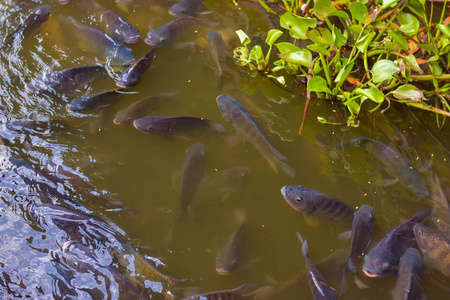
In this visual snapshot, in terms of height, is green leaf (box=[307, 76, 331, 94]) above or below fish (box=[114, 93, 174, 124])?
above

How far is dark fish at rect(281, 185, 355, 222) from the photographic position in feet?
8.67

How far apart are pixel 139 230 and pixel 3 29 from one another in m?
2.32

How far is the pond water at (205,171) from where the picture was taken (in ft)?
8.08

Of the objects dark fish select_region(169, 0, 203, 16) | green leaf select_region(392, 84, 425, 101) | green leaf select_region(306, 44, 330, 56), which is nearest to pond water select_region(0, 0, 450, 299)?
dark fish select_region(169, 0, 203, 16)

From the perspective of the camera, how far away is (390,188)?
114 inches

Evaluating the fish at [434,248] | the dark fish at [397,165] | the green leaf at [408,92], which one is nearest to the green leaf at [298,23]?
the green leaf at [408,92]

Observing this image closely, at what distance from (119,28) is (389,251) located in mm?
2784

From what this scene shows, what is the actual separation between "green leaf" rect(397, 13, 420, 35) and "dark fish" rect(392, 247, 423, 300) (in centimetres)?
148

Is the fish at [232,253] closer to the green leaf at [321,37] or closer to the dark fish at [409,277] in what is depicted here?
the dark fish at [409,277]

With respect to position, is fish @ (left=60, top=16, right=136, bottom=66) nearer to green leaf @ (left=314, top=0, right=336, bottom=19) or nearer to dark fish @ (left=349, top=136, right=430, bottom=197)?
green leaf @ (left=314, top=0, right=336, bottom=19)

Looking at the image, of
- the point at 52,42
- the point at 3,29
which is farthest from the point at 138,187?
the point at 3,29

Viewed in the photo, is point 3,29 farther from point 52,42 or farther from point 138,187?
point 138,187

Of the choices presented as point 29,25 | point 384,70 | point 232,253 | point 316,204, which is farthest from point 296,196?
point 29,25

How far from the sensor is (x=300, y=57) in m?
3.00
